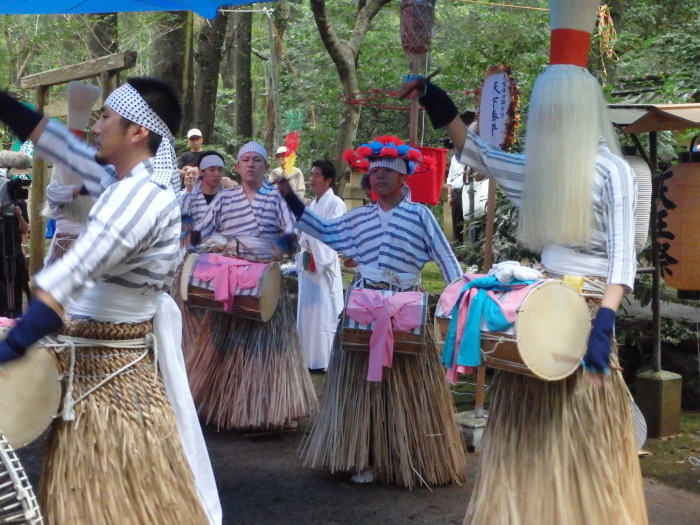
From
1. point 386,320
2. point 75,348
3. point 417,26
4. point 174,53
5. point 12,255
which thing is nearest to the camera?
point 75,348

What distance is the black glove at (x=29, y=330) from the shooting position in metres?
2.21

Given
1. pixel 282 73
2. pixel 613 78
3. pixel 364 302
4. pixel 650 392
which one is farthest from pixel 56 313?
pixel 282 73

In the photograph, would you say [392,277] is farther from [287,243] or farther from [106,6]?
[106,6]

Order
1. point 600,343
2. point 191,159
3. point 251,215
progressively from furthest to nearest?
point 191,159
point 251,215
point 600,343

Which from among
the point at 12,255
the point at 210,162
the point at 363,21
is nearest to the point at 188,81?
the point at 363,21

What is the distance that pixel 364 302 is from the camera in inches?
181

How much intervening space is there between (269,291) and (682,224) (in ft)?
7.85

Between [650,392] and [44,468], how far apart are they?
4064 millimetres

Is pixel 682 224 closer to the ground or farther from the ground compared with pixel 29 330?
farther from the ground

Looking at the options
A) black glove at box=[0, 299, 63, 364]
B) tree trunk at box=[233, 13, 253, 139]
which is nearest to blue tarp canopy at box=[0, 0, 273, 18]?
black glove at box=[0, 299, 63, 364]

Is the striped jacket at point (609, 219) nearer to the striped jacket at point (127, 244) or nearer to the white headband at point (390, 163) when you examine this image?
the striped jacket at point (127, 244)

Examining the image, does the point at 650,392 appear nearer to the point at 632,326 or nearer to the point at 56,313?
the point at 632,326

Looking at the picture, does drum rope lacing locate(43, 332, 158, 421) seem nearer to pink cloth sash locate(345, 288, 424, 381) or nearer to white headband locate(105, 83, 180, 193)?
white headband locate(105, 83, 180, 193)

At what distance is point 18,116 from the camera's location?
3.03 metres
